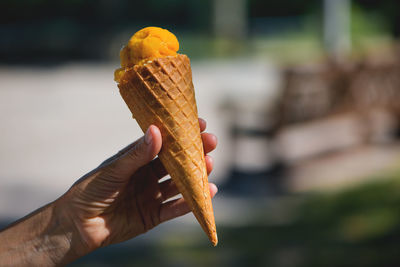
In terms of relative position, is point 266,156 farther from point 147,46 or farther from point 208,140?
point 147,46

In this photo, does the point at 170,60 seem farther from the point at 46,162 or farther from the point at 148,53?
the point at 46,162

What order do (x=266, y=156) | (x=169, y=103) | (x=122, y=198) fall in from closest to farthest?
(x=169, y=103) → (x=122, y=198) → (x=266, y=156)

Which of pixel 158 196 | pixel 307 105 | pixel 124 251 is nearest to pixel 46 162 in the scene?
pixel 124 251

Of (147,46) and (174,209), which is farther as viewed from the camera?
(174,209)

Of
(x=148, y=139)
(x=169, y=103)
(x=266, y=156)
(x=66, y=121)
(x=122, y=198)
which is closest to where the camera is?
(x=148, y=139)

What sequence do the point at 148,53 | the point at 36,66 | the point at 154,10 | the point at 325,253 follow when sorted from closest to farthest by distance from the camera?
the point at 148,53 < the point at 325,253 < the point at 36,66 < the point at 154,10

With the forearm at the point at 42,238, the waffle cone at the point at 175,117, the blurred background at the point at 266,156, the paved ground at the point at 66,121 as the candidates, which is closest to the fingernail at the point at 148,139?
the waffle cone at the point at 175,117

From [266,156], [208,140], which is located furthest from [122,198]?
[266,156]
